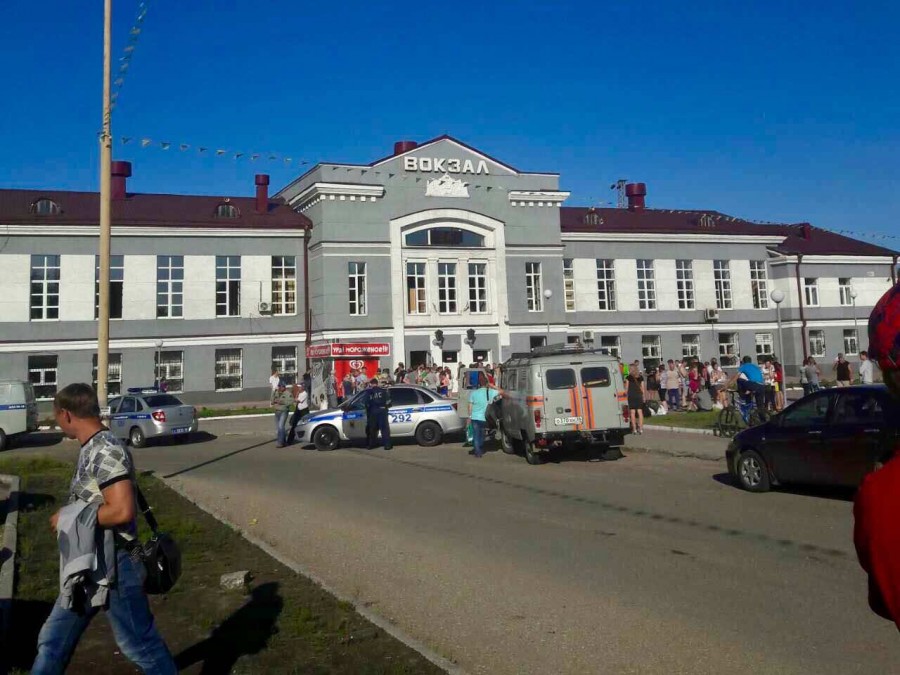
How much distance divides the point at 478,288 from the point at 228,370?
46.1ft

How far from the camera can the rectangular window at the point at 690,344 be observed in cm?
4919

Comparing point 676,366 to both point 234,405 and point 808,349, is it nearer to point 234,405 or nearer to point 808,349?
point 234,405

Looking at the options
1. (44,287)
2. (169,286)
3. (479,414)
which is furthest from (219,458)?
(44,287)

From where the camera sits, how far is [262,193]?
150 feet

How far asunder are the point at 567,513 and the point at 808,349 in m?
45.9

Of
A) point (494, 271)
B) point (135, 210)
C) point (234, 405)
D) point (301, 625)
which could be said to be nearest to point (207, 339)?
point (234, 405)

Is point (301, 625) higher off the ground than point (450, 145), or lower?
lower

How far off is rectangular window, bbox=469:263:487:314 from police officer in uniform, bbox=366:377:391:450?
73.4 feet

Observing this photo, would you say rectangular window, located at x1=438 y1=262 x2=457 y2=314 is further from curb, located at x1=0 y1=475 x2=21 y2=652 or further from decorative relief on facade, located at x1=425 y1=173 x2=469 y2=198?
curb, located at x1=0 y1=475 x2=21 y2=652

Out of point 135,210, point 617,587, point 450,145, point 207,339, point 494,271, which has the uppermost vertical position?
point 450,145

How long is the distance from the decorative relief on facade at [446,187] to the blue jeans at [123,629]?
3931 centimetres

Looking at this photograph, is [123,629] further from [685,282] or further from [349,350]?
[685,282]

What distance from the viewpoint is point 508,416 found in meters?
18.5

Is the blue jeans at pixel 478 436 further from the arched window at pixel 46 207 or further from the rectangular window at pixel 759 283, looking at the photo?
the rectangular window at pixel 759 283
